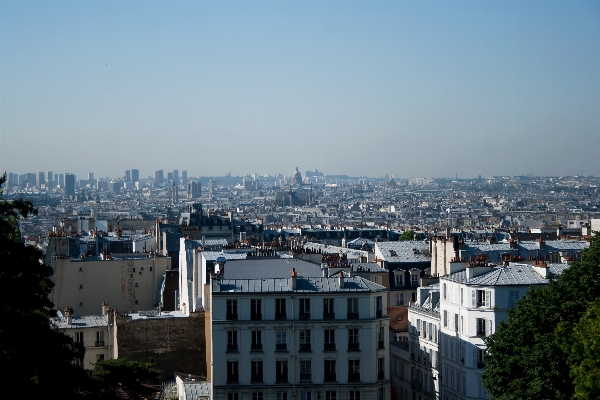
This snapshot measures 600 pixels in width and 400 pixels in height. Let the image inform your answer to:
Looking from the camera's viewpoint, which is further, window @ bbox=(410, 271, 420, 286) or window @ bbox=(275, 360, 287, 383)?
window @ bbox=(410, 271, 420, 286)

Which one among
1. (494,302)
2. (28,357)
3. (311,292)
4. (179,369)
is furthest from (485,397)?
(28,357)

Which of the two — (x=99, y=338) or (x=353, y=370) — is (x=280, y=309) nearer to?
(x=353, y=370)

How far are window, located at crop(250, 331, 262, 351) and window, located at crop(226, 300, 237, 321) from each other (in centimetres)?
70

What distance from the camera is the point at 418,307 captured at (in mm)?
39969

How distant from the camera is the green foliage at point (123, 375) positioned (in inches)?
1337

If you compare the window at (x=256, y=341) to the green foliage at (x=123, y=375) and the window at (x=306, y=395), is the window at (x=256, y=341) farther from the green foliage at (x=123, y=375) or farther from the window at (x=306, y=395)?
the green foliage at (x=123, y=375)

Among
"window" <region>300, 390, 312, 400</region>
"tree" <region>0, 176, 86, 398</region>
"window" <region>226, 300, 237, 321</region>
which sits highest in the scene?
"tree" <region>0, 176, 86, 398</region>

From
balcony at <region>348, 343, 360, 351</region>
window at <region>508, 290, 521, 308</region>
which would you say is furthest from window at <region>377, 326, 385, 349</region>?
window at <region>508, 290, 521, 308</region>

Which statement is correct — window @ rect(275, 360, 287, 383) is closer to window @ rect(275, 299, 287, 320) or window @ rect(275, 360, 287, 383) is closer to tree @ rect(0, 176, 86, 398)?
window @ rect(275, 299, 287, 320)

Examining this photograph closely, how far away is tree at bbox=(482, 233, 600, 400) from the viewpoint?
93.7ft

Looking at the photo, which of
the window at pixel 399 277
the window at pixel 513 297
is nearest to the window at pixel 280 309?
the window at pixel 513 297

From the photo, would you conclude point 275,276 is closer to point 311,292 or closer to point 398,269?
point 311,292

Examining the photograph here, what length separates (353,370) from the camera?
34250 millimetres

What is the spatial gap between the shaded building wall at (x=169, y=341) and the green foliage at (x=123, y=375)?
12.1 feet
